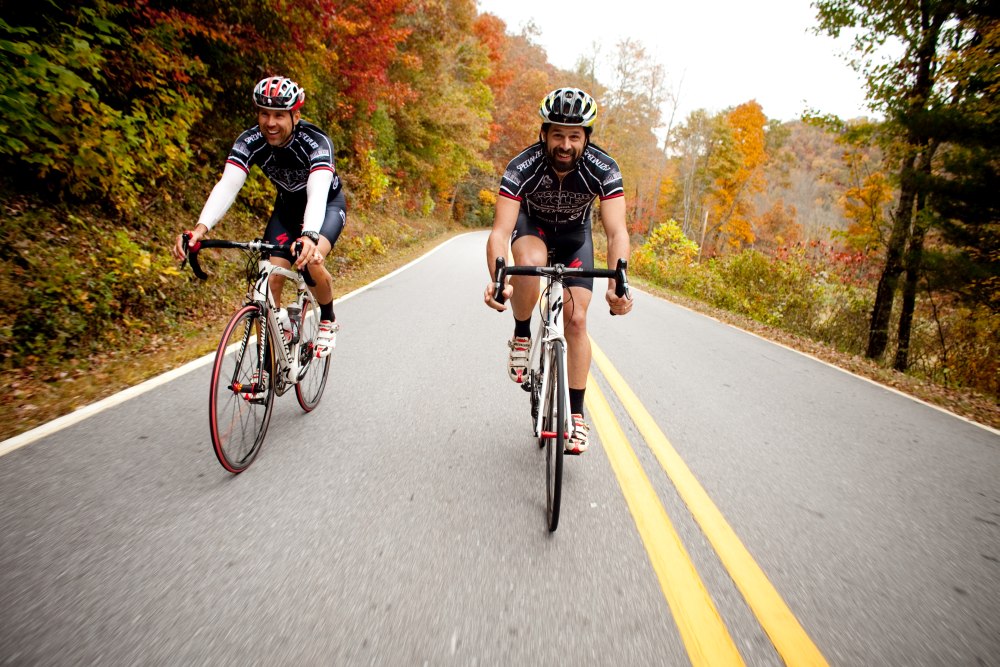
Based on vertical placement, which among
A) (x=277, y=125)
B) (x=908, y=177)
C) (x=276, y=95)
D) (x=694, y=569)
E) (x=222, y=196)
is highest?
(x=908, y=177)

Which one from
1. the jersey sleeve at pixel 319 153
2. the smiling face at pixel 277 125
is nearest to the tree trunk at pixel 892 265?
the jersey sleeve at pixel 319 153

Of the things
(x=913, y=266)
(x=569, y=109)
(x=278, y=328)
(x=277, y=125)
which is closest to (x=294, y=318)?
(x=278, y=328)

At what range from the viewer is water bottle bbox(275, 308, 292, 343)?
120 inches

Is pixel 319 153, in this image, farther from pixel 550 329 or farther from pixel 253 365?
pixel 550 329

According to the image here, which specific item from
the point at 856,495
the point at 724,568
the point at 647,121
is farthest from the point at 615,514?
the point at 647,121

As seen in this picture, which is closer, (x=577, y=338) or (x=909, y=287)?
(x=577, y=338)

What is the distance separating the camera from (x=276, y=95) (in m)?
3.13

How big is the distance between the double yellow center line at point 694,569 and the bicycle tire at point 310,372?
88.9 inches

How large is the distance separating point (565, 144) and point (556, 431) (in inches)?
66.5

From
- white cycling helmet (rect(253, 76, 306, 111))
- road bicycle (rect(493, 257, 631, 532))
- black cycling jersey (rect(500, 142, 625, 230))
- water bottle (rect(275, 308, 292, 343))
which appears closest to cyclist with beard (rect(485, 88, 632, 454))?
black cycling jersey (rect(500, 142, 625, 230))

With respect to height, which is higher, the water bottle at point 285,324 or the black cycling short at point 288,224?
the black cycling short at point 288,224

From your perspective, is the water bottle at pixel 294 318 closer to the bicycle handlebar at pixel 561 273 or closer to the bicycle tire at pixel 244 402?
the bicycle tire at pixel 244 402

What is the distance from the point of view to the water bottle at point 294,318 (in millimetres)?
3244

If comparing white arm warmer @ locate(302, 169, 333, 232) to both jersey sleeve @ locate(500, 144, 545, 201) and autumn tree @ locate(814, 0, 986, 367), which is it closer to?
jersey sleeve @ locate(500, 144, 545, 201)
